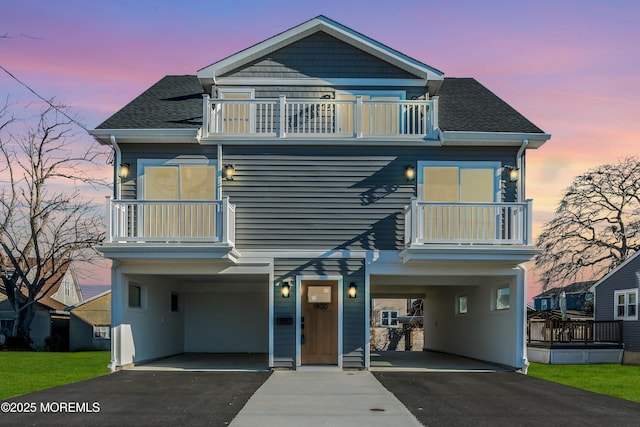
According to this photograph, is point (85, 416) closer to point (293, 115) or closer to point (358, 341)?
point (358, 341)

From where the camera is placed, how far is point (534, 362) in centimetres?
2242

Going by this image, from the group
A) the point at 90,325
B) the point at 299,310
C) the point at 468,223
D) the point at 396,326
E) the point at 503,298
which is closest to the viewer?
the point at 468,223

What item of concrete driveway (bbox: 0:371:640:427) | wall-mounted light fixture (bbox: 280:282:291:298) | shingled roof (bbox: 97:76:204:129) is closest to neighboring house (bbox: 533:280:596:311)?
wall-mounted light fixture (bbox: 280:282:291:298)

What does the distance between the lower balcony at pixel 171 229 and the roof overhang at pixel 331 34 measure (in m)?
3.57

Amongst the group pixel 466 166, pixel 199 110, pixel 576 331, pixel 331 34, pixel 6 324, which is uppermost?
pixel 331 34

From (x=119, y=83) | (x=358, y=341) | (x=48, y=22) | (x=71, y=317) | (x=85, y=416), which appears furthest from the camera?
(x=71, y=317)

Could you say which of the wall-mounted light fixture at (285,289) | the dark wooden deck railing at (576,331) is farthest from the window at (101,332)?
the dark wooden deck railing at (576,331)

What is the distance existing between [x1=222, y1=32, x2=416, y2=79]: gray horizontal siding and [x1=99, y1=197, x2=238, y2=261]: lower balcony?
368 cm

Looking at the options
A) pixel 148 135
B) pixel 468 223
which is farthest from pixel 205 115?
pixel 468 223

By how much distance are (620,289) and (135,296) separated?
52.0 feet

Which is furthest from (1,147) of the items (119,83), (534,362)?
(534,362)

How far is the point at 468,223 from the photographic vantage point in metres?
16.0

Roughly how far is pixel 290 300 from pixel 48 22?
7.64 metres

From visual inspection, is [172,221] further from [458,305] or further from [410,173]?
[458,305]
